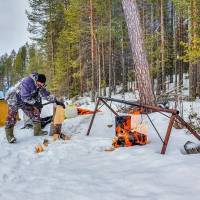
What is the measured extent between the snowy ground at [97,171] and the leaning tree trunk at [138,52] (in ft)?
8.34

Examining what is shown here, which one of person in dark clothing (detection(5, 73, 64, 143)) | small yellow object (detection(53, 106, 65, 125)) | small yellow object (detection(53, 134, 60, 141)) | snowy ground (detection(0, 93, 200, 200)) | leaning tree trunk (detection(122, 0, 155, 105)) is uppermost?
leaning tree trunk (detection(122, 0, 155, 105))

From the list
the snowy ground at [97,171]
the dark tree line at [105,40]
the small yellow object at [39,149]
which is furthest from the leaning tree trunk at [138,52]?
the dark tree line at [105,40]

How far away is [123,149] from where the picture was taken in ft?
22.0

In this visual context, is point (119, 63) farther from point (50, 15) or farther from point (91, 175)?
point (91, 175)

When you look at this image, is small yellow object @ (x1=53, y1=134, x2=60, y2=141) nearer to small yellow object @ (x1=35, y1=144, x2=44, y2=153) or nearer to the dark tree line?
small yellow object @ (x1=35, y1=144, x2=44, y2=153)

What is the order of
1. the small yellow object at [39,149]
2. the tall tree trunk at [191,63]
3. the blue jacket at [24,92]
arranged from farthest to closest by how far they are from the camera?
the tall tree trunk at [191,63], the blue jacket at [24,92], the small yellow object at [39,149]

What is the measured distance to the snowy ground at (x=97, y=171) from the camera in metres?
4.24

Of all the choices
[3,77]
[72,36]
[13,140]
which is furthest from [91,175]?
[3,77]

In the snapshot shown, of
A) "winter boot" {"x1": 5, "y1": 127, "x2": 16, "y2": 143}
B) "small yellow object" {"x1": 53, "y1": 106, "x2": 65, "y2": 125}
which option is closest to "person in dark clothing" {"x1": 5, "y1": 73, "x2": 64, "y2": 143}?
"winter boot" {"x1": 5, "y1": 127, "x2": 16, "y2": 143}

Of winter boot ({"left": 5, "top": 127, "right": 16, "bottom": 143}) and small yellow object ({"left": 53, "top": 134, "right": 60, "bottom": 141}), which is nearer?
winter boot ({"left": 5, "top": 127, "right": 16, "bottom": 143})

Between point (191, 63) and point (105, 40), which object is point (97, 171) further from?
point (105, 40)

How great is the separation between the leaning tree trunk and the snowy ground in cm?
254

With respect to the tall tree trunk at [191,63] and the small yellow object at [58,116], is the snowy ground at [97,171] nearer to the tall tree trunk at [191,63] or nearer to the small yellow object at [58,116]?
the small yellow object at [58,116]

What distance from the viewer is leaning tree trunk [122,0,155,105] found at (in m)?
10.4
